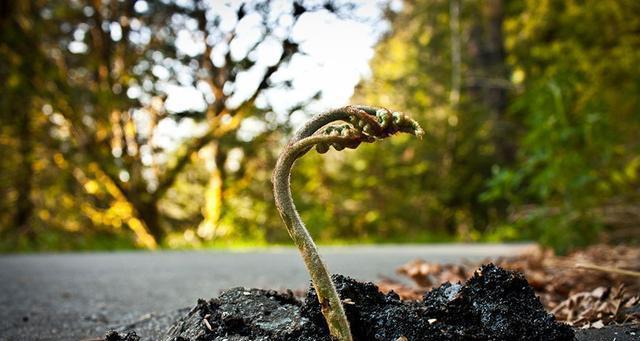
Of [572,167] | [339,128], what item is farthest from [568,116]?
[339,128]

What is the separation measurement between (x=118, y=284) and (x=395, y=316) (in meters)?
3.07

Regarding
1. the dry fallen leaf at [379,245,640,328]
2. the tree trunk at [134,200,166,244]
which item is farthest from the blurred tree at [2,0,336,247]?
the dry fallen leaf at [379,245,640,328]

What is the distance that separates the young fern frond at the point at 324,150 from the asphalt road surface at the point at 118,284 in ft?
4.07

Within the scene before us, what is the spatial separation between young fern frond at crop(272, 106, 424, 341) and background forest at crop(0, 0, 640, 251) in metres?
4.41

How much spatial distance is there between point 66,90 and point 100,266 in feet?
14.5

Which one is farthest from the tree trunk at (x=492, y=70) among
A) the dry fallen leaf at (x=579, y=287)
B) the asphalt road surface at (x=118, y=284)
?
the dry fallen leaf at (x=579, y=287)

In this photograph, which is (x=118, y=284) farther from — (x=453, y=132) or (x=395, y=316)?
(x=453, y=132)

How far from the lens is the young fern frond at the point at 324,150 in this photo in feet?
3.94

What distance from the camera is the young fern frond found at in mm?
1200

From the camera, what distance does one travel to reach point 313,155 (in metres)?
13.3

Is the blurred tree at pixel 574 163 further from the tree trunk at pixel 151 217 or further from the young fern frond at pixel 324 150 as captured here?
the tree trunk at pixel 151 217

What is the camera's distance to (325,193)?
46.0ft

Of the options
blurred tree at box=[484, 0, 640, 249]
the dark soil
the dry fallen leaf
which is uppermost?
blurred tree at box=[484, 0, 640, 249]

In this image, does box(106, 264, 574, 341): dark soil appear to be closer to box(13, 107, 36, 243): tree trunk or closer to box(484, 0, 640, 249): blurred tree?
box(484, 0, 640, 249): blurred tree
